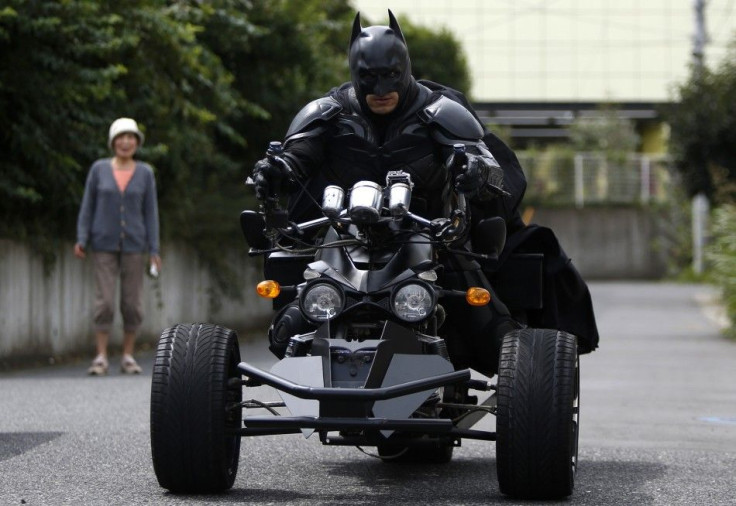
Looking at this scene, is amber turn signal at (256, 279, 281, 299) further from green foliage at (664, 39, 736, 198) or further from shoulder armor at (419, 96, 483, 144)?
green foliage at (664, 39, 736, 198)

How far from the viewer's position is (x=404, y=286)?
611 centimetres

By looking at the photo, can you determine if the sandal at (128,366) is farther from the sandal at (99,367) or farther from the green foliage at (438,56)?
the green foliage at (438,56)

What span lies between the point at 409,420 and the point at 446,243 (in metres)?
0.85

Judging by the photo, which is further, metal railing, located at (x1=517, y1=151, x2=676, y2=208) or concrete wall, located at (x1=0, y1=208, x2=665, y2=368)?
metal railing, located at (x1=517, y1=151, x2=676, y2=208)

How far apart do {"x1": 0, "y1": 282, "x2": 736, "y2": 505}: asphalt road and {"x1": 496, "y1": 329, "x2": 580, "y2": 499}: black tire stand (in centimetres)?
23

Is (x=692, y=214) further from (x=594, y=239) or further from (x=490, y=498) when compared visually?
(x=490, y=498)

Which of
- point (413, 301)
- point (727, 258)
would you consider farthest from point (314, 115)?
point (727, 258)

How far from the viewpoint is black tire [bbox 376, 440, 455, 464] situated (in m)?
7.40

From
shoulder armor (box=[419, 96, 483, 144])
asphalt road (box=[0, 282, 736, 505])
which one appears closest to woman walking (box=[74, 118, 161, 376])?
asphalt road (box=[0, 282, 736, 505])

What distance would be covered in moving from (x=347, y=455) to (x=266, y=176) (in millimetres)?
1894

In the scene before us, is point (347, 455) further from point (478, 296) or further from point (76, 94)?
point (76, 94)

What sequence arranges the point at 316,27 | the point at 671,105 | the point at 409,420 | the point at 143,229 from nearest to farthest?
1. the point at 409,420
2. the point at 143,229
3. the point at 316,27
4. the point at 671,105

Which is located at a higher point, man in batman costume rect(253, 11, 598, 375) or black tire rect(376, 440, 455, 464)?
man in batman costume rect(253, 11, 598, 375)

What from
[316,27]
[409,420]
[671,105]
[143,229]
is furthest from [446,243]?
[671,105]
